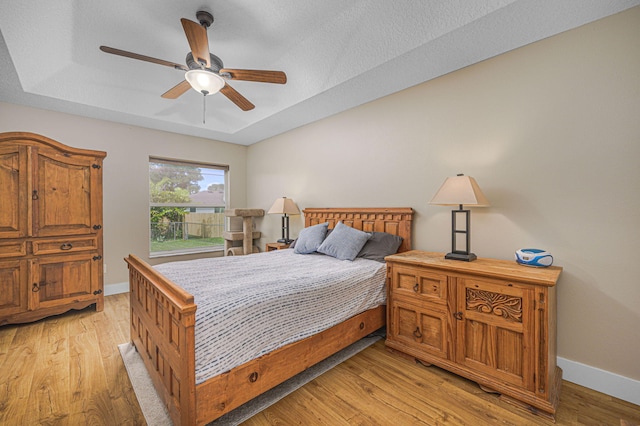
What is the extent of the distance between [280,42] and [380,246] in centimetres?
222

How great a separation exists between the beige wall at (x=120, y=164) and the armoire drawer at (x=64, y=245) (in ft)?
2.58

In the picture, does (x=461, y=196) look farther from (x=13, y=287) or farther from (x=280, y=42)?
(x=13, y=287)

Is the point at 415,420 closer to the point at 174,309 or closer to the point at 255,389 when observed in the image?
the point at 255,389

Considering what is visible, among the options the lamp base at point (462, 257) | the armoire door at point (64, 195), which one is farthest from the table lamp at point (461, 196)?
the armoire door at point (64, 195)

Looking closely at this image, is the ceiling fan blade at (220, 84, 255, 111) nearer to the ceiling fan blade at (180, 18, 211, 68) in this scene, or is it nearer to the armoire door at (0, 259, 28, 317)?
the ceiling fan blade at (180, 18, 211, 68)

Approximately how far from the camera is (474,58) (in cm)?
239

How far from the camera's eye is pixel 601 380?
1890 mm

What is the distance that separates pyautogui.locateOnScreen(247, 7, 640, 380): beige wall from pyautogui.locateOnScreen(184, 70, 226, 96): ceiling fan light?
1.88 meters

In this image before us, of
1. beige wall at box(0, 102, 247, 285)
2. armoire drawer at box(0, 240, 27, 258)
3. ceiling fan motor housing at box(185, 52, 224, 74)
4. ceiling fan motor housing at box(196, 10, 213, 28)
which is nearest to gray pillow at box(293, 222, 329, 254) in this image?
ceiling fan motor housing at box(185, 52, 224, 74)

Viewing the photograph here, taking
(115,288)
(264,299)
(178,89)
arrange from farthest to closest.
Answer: (115,288), (178,89), (264,299)

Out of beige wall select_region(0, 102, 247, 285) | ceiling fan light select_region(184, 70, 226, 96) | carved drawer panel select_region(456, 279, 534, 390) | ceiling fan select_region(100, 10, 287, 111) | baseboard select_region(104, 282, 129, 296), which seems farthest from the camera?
baseboard select_region(104, 282, 129, 296)

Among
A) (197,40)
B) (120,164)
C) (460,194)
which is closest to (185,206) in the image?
(120,164)

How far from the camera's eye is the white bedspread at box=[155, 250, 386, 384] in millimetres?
1461

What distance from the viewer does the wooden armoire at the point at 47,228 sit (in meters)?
2.84
